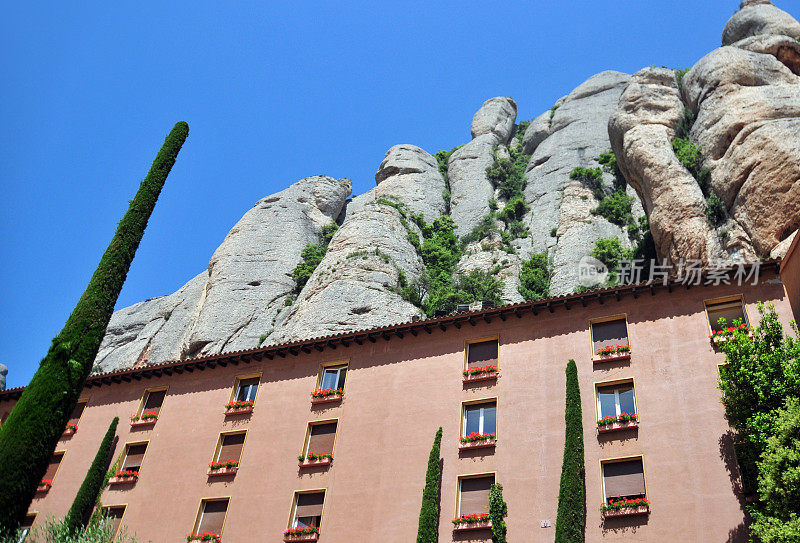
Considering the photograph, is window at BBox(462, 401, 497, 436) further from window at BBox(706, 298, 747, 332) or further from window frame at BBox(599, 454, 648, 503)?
window at BBox(706, 298, 747, 332)

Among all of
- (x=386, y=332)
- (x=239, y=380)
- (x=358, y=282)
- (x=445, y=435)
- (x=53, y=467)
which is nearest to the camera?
(x=445, y=435)

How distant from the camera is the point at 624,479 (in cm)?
2138

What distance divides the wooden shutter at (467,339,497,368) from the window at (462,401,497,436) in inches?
70.2

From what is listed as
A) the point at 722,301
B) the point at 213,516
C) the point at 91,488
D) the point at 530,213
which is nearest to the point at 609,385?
the point at 722,301

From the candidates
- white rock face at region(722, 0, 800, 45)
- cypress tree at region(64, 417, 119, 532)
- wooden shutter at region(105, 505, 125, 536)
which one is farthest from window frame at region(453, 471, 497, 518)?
white rock face at region(722, 0, 800, 45)

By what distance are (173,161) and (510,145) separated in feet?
197

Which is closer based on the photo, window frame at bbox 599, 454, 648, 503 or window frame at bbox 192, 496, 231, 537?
window frame at bbox 599, 454, 648, 503

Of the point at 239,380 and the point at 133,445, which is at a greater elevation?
the point at 239,380

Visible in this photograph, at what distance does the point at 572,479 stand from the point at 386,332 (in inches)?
404

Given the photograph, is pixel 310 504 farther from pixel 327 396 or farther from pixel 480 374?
pixel 480 374

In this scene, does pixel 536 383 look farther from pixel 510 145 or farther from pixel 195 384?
pixel 510 145

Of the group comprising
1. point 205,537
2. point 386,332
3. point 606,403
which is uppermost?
point 386,332

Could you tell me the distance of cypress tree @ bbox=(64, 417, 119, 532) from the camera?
27.4 meters

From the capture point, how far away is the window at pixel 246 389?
98.0 ft
